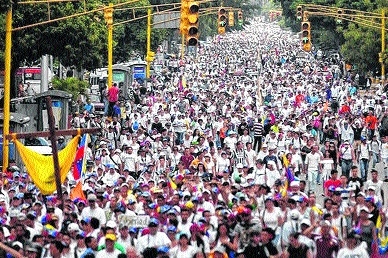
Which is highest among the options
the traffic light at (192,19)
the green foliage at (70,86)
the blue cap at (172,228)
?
the traffic light at (192,19)

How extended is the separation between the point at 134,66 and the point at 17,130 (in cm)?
3939

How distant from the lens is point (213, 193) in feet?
71.4

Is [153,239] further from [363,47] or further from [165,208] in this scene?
[363,47]

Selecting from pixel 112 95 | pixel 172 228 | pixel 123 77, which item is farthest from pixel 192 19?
pixel 123 77

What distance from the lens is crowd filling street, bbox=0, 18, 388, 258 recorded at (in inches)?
654

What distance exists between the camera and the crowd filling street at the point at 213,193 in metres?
16.6

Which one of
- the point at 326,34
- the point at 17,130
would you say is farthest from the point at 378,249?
the point at 326,34

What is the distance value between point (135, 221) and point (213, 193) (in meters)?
3.30

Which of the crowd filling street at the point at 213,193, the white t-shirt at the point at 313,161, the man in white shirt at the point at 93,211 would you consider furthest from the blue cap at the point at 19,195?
the white t-shirt at the point at 313,161

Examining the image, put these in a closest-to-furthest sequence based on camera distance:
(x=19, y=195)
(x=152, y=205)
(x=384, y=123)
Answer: (x=152, y=205) < (x=19, y=195) < (x=384, y=123)

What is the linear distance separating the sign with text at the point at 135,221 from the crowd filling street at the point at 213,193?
0.02 metres

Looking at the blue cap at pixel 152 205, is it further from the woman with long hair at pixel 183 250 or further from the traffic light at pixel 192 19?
the traffic light at pixel 192 19

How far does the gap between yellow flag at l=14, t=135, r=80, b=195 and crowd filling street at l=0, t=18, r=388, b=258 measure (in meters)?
0.22

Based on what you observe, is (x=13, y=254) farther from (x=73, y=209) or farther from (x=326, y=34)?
(x=326, y=34)
